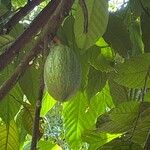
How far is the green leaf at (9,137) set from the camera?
3.89 feet

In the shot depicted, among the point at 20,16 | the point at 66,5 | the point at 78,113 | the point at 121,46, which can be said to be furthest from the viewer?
the point at 78,113

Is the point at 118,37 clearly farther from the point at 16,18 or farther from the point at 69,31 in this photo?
the point at 16,18

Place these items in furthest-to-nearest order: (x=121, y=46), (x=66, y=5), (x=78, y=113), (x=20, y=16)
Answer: (x=78, y=113)
(x=121, y=46)
(x=20, y=16)
(x=66, y=5)

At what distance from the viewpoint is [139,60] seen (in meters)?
1.08

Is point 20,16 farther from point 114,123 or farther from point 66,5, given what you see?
point 114,123

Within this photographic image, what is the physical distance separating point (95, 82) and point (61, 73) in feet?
1.20

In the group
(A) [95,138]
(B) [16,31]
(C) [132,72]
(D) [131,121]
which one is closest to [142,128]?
(D) [131,121]

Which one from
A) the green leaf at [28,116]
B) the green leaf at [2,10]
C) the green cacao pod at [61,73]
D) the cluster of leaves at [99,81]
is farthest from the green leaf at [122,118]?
the green leaf at [2,10]

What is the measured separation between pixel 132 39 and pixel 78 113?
1.00ft

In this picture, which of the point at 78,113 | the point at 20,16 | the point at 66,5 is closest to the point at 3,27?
the point at 20,16

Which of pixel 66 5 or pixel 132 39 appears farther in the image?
pixel 132 39

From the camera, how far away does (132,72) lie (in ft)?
3.60

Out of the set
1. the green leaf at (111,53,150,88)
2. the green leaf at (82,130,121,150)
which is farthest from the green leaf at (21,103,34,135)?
the green leaf at (111,53,150,88)

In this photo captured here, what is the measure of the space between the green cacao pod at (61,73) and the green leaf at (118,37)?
24cm
